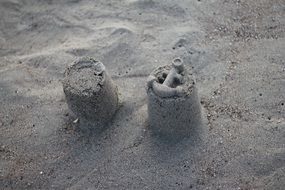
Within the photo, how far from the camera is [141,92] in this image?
152 inches

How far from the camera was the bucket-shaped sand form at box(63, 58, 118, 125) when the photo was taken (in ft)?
10.8

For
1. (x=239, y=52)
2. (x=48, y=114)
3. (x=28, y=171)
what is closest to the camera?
(x=28, y=171)

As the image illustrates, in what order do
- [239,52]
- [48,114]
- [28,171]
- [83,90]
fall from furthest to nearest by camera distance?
[239,52], [48,114], [28,171], [83,90]

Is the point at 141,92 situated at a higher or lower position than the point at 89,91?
lower

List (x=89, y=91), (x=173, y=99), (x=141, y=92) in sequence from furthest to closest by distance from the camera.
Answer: (x=141, y=92), (x=89, y=91), (x=173, y=99)

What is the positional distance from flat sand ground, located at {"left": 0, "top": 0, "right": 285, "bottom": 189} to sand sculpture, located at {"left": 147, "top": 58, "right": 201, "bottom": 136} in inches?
8.5

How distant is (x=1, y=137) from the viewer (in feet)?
12.2

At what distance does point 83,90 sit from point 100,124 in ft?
1.51

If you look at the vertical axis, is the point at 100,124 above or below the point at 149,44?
below

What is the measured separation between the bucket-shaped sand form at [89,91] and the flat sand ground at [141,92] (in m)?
0.22

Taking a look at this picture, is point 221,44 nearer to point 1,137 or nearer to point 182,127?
point 182,127

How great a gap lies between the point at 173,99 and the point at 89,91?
71cm

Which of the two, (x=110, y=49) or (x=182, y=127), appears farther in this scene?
(x=110, y=49)

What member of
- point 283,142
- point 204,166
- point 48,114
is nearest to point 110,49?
point 48,114
